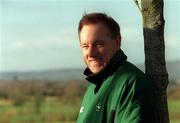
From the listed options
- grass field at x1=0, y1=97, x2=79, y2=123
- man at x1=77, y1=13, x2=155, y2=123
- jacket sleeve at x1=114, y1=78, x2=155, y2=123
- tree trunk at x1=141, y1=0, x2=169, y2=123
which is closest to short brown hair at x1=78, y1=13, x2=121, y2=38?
man at x1=77, y1=13, x2=155, y2=123

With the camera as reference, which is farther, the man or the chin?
the chin

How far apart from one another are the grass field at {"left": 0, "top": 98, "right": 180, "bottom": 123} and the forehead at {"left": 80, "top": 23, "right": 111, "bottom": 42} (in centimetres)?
1531

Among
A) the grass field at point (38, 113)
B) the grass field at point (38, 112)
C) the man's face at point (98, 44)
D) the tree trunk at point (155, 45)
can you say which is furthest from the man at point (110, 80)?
the grass field at point (38, 113)

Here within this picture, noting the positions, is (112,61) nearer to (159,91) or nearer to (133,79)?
(133,79)

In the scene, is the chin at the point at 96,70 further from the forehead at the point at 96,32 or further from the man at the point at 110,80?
the forehead at the point at 96,32

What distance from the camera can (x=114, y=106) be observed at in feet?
9.90

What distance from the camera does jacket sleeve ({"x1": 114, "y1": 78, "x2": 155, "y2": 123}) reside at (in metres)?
2.93

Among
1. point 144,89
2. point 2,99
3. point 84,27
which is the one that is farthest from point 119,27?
point 2,99

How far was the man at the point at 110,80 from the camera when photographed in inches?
117

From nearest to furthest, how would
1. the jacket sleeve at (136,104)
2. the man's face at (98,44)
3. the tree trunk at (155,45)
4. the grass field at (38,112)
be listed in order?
Result: the jacket sleeve at (136,104)
the man's face at (98,44)
the tree trunk at (155,45)
the grass field at (38,112)

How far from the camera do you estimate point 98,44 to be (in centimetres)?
313

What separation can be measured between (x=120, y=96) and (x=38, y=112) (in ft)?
64.0

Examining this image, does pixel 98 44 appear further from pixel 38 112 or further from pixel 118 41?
pixel 38 112

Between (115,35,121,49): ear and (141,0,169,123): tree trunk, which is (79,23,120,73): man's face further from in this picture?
(141,0,169,123): tree trunk
